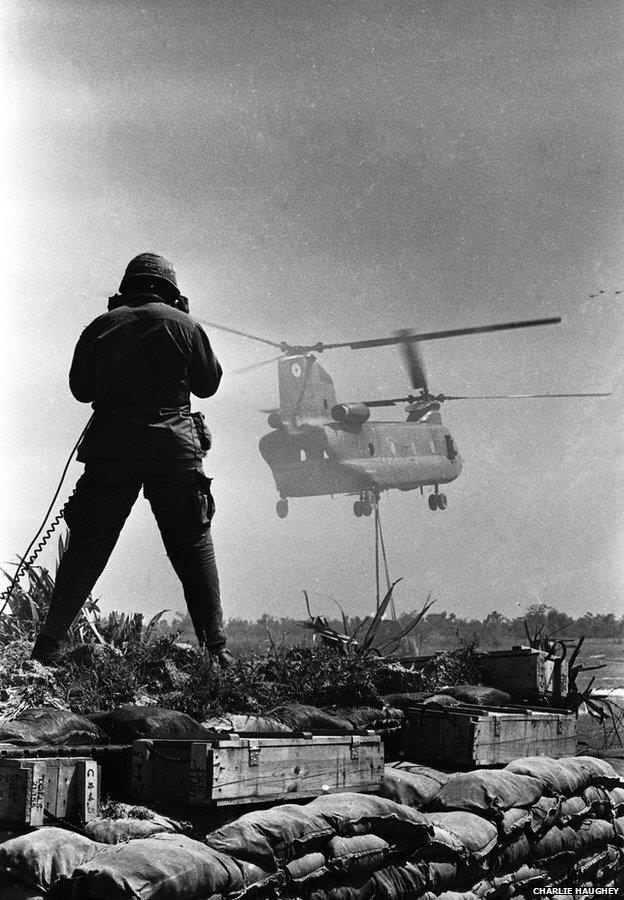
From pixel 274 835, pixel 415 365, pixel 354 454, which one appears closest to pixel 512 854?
pixel 274 835

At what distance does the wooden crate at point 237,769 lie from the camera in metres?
4.21

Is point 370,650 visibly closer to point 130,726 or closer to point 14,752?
point 130,726

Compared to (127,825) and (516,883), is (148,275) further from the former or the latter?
(516,883)

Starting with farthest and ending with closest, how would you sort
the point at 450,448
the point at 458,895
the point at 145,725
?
the point at 450,448, the point at 458,895, the point at 145,725

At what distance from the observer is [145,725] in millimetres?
4684

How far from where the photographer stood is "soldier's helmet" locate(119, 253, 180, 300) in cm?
630

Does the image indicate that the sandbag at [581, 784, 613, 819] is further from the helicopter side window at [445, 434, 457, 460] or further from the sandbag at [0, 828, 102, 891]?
the helicopter side window at [445, 434, 457, 460]

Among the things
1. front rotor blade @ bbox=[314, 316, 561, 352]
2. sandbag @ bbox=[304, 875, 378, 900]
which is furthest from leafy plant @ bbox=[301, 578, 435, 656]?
front rotor blade @ bbox=[314, 316, 561, 352]

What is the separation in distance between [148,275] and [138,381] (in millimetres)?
694

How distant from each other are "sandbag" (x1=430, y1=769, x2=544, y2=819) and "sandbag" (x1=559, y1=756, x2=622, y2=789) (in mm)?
658

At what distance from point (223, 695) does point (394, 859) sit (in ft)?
5.42

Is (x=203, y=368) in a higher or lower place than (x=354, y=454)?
lower

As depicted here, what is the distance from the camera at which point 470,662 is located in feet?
25.7

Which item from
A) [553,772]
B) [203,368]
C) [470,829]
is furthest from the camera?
[203,368]
